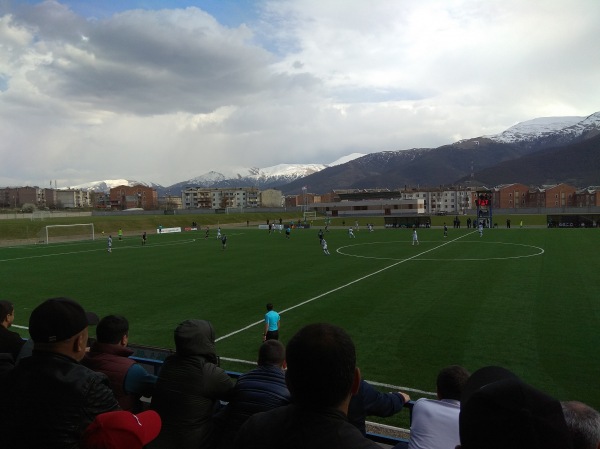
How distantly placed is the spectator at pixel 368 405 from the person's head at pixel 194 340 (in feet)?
5.05

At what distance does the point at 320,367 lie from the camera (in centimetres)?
249

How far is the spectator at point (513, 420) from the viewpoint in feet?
6.26

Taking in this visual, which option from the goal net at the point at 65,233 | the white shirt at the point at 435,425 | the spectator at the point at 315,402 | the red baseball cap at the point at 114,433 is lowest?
the goal net at the point at 65,233

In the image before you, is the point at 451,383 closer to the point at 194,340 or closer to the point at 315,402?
the point at 315,402

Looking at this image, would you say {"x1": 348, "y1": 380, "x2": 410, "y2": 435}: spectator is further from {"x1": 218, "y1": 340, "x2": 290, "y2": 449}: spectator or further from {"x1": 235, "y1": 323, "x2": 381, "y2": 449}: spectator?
{"x1": 235, "y1": 323, "x2": 381, "y2": 449}: spectator

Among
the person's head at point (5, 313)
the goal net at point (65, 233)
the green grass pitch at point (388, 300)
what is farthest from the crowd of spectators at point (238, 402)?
the goal net at point (65, 233)

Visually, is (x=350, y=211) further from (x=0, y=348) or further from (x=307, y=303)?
(x=0, y=348)

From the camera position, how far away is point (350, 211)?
439ft

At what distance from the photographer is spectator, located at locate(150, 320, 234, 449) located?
4.26 meters

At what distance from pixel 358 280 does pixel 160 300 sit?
9753mm

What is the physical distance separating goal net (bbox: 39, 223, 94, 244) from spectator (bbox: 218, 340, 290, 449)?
A: 5877cm

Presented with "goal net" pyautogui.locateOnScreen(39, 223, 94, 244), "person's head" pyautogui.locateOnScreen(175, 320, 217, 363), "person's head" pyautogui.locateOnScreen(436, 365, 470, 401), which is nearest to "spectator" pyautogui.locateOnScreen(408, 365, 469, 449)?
"person's head" pyautogui.locateOnScreen(436, 365, 470, 401)

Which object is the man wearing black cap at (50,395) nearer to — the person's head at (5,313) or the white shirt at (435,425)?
the white shirt at (435,425)

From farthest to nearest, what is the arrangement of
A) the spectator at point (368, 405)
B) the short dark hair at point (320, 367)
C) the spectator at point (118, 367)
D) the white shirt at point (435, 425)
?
1. the spectator at point (118, 367)
2. the spectator at point (368, 405)
3. the white shirt at point (435, 425)
4. the short dark hair at point (320, 367)
